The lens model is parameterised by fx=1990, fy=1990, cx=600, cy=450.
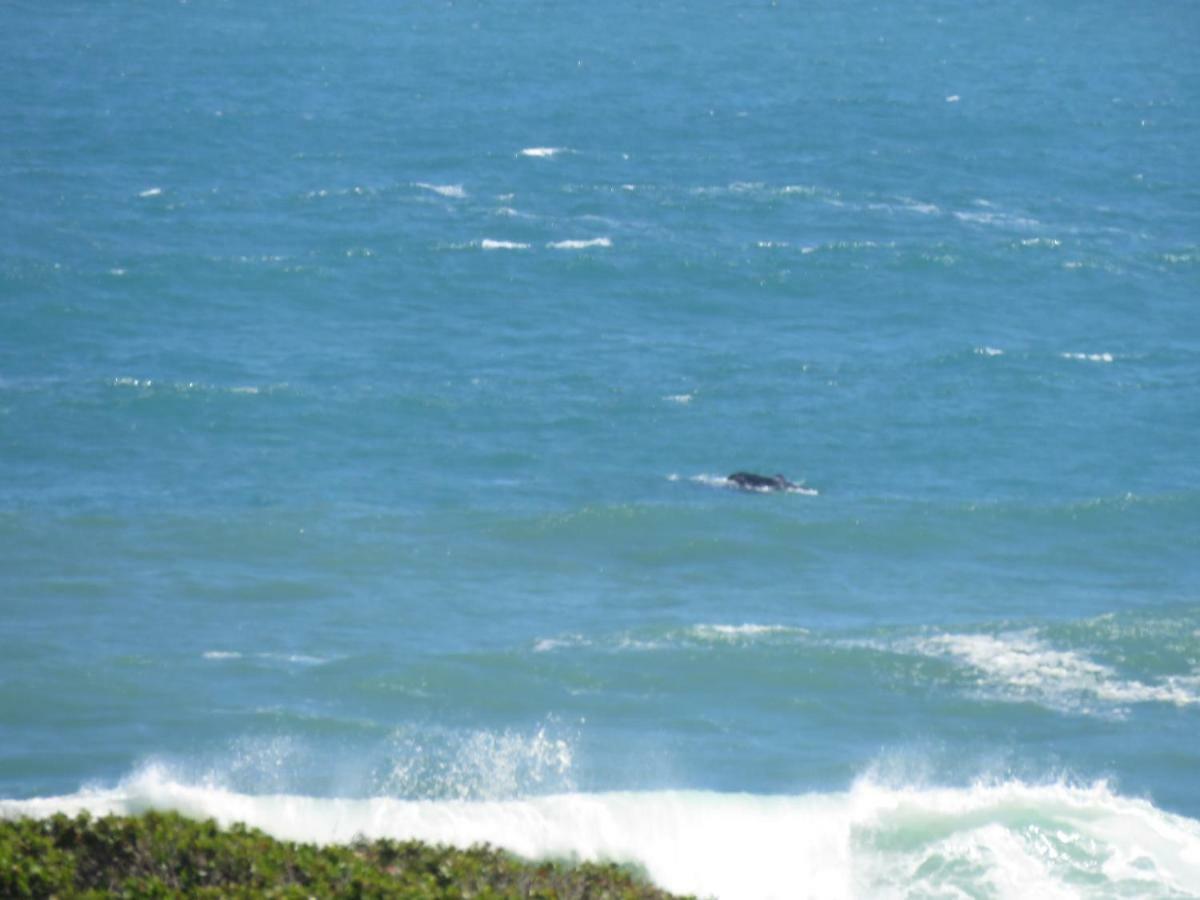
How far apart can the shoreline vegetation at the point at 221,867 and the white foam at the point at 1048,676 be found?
17262 mm

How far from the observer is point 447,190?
7819 cm

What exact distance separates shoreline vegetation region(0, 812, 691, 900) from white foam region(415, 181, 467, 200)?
56.2 metres

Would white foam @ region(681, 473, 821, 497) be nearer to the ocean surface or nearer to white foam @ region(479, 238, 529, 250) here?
the ocean surface

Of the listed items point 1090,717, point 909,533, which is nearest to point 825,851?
point 1090,717

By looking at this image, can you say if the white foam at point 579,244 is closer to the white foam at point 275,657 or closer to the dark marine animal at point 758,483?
the dark marine animal at point 758,483

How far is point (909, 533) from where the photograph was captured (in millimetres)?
48438

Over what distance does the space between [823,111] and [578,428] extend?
41127 mm

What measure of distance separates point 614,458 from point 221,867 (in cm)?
3182

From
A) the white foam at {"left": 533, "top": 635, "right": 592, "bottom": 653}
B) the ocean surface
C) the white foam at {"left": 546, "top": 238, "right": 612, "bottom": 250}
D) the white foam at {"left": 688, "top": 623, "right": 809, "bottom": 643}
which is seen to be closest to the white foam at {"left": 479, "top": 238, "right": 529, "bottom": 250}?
the ocean surface

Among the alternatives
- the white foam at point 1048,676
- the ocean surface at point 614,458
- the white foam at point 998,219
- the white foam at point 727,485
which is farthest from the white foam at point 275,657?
the white foam at point 998,219

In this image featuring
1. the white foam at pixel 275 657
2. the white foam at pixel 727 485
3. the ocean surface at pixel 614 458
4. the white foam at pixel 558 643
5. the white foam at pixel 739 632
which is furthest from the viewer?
the white foam at pixel 727 485

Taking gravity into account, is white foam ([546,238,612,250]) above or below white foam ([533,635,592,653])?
above

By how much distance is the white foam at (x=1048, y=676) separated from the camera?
3831 centimetres

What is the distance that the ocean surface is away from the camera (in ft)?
110
